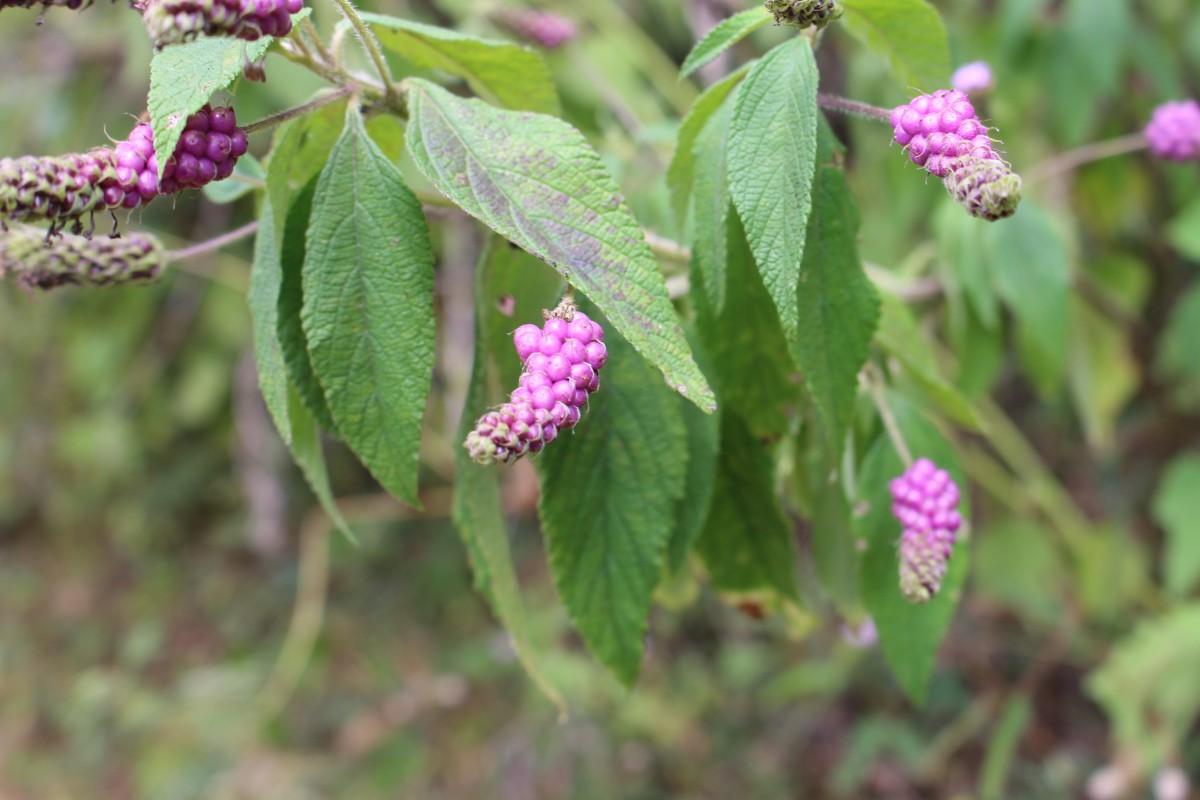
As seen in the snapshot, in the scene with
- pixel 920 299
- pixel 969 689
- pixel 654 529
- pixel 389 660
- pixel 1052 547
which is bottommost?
pixel 969 689

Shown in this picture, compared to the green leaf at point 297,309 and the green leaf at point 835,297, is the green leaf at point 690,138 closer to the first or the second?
the green leaf at point 835,297

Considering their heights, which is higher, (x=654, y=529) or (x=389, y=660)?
(x=654, y=529)

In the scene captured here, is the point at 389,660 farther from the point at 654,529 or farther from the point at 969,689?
the point at 654,529

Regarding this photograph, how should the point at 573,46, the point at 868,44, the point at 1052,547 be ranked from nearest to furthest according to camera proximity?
the point at 868,44
the point at 573,46
the point at 1052,547

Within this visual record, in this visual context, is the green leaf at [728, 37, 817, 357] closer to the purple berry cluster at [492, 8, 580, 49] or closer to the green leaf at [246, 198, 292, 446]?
the green leaf at [246, 198, 292, 446]

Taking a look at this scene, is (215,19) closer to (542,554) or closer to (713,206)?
(713,206)

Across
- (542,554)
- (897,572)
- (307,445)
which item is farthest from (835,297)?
(542,554)

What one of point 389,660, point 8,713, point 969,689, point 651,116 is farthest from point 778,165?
point 8,713
